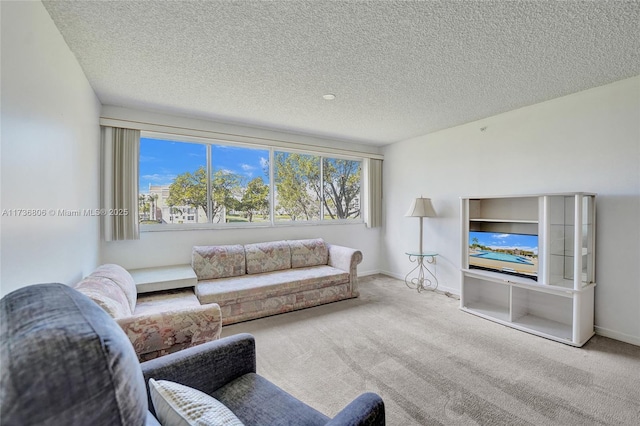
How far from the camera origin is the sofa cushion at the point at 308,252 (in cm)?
411

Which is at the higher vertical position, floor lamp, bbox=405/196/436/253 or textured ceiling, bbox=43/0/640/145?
textured ceiling, bbox=43/0/640/145

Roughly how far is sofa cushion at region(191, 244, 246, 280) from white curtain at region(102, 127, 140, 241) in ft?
2.50

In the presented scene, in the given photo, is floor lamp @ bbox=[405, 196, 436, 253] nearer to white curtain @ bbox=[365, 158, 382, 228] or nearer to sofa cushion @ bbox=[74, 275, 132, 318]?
white curtain @ bbox=[365, 158, 382, 228]

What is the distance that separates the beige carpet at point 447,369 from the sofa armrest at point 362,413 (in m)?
0.85

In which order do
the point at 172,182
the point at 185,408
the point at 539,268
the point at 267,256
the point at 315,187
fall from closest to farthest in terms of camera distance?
1. the point at 185,408
2. the point at 539,268
3. the point at 172,182
4. the point at 267,256
5. the point at 315,187

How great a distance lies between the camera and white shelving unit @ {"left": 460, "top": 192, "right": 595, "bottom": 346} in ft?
8.65

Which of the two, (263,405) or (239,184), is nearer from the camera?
(263,405)

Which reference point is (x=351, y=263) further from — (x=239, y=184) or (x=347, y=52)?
(x=347, y=52)

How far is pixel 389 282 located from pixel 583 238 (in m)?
2.66

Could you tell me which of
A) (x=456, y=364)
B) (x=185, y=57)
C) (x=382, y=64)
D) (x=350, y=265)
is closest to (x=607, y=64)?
(x=382, y=64)

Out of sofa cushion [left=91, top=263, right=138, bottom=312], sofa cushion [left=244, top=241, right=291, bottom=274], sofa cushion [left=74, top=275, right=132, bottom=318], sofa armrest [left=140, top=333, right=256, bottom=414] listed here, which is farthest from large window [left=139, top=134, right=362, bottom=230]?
sofa armrest [left=140, top=333, right=256, bottom=414]

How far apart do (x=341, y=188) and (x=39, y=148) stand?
4.12 m

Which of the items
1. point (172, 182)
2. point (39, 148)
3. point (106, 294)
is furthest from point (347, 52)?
point (172, 182)

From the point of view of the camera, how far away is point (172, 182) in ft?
12.1
